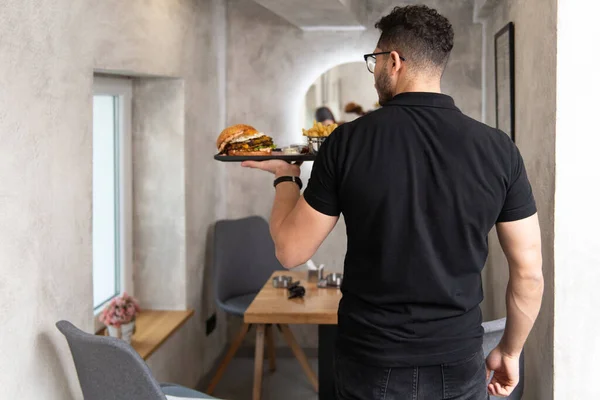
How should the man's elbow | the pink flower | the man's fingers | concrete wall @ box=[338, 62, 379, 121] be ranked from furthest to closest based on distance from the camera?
1. concrete wall @ box=[338, 62, 379, 121]
2. the pink flower
3. the man's fingers
4. the man's elbow

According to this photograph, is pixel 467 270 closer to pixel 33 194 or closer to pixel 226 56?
pixel 33 194

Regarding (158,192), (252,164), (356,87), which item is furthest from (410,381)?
(356,87)

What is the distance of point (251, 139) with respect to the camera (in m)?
2.56

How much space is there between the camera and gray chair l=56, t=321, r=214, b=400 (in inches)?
87.4

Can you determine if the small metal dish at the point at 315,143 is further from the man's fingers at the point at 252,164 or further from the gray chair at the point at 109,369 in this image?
the gray chair at the point at 109,369

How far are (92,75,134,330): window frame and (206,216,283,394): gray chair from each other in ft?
2.33

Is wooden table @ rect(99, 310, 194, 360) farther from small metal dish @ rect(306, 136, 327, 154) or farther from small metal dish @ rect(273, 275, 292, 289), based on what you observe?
small metal dish @ rect(306, 136, 327, 154)

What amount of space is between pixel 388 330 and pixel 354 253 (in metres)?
0.19

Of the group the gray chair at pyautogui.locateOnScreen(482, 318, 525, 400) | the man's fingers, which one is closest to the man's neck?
the man's fingers

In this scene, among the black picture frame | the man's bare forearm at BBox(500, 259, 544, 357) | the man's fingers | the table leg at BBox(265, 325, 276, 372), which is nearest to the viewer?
the man's bare forearm at BBox(500, 259, 544, 357)

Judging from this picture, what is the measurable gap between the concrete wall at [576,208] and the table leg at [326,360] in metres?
1.65

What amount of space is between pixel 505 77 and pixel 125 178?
1.94 m

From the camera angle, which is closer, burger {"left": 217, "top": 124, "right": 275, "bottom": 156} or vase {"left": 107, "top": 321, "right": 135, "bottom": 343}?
burger {"left": 217, "top": 124, "right": 275, "bottom": 156}

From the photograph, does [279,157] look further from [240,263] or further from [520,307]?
[240,263]
